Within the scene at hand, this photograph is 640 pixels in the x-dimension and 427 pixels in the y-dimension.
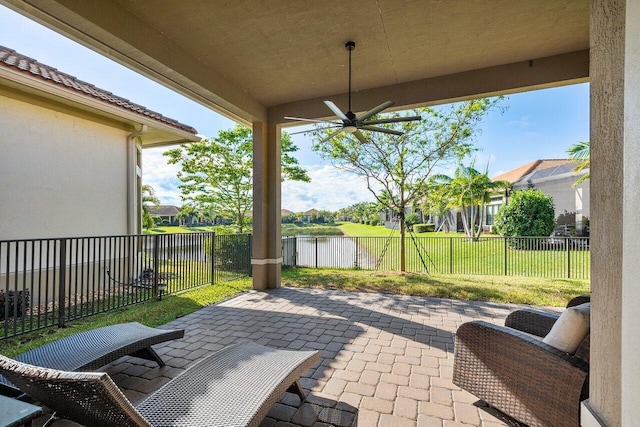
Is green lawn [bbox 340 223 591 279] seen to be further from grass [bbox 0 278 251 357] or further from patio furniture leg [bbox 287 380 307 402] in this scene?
patio furniture leg [bbox 287 380 307 402]

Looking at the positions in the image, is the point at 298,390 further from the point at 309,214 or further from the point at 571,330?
the point at 309,214

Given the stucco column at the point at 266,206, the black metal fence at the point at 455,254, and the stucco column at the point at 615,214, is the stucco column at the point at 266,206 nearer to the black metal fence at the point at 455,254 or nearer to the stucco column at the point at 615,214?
the black metal fence at the point at 455,254

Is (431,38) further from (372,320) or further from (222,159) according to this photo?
(222,159)

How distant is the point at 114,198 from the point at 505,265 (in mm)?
10008

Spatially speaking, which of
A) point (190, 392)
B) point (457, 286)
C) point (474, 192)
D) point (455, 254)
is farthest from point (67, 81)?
point (474, 192)

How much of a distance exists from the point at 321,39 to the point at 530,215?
12.8 metres

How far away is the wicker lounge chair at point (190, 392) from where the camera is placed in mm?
1426

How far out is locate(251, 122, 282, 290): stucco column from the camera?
6.66 m

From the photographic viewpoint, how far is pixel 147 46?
3729 mm

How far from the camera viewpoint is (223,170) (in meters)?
10.8

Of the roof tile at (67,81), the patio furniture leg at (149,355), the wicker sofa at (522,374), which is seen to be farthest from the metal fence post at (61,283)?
the wicker sofa at (522,374)

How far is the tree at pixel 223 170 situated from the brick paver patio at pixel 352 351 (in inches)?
230

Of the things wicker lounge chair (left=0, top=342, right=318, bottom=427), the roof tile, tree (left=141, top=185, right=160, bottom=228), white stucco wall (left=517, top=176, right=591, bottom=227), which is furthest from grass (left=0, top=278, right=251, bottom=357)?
white stucco wall (left=517, top=176, right=591, bottom=227)

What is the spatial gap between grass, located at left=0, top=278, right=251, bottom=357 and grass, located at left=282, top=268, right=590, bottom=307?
1634 millimetres
